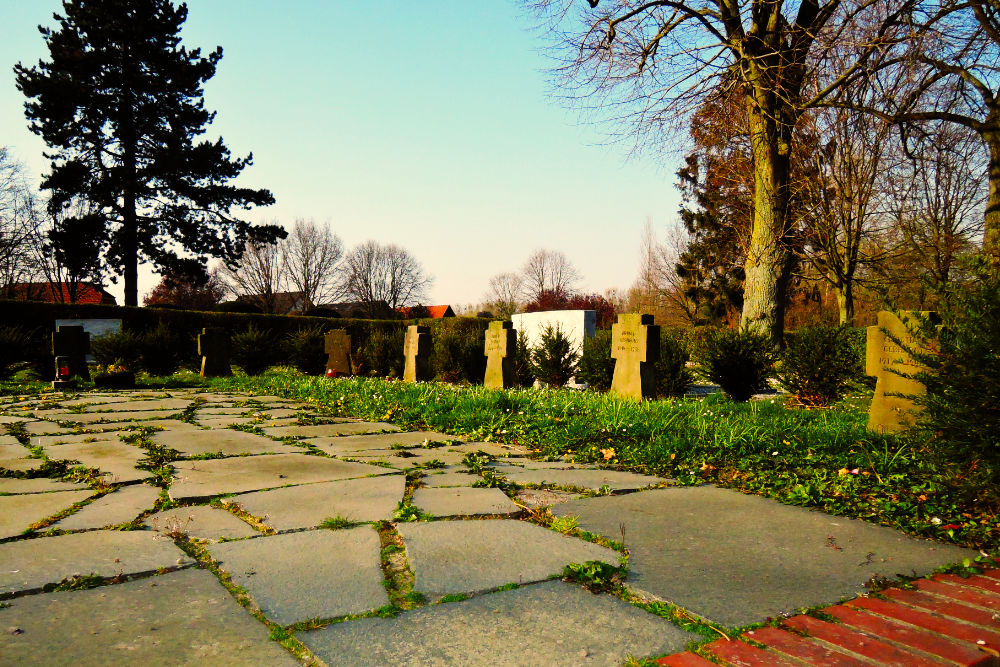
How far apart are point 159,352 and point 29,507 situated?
12971 millimetres

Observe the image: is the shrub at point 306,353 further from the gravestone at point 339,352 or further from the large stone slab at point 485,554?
the large stone slab at point 485,554

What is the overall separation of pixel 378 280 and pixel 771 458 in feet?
187

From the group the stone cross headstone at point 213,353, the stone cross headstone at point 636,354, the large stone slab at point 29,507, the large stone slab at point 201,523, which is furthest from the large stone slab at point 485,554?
the stone cross headstone at point 213,353

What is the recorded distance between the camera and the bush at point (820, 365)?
8.84 m

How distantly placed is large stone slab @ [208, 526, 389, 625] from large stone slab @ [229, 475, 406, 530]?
214 millimetres

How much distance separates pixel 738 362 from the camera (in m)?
10.3

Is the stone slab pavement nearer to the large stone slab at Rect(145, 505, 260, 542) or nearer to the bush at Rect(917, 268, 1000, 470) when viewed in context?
the large stone slab at Rect(145, 505, 260, 542)

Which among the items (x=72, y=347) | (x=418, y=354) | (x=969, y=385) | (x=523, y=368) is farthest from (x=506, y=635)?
(x=72, y=347)

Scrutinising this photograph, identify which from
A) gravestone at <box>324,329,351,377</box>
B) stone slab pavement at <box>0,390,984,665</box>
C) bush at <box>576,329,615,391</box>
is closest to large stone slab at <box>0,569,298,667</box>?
stone slab pavement at <box>0,390,984,665</box>

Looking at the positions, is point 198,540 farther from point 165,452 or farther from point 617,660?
point 165,452

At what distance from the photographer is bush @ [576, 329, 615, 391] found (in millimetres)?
11445

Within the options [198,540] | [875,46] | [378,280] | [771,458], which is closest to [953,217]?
[875,46]

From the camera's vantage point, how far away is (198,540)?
256cm

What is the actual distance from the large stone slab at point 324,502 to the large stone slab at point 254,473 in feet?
0.62
